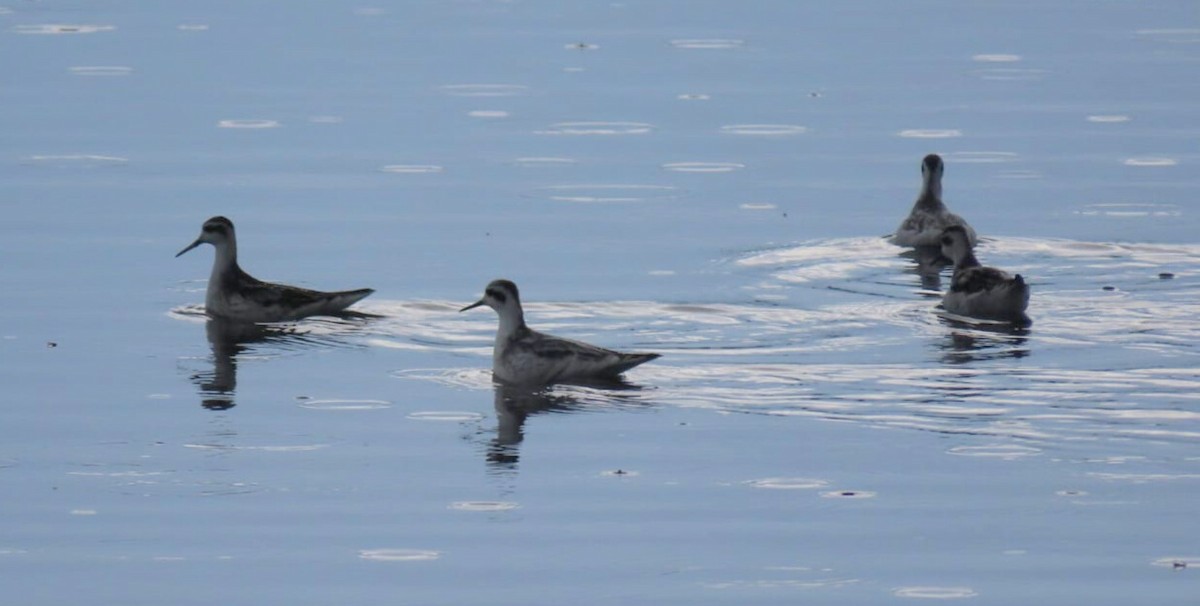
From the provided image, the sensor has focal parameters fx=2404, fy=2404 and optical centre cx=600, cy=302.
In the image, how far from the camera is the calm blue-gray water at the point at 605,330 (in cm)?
1279

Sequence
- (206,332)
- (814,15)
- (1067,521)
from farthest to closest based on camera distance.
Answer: (814,15)
(206,332)
(1067,521)

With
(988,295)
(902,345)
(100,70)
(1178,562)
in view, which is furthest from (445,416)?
(100,70)

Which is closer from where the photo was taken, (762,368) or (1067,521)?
(1067,521)

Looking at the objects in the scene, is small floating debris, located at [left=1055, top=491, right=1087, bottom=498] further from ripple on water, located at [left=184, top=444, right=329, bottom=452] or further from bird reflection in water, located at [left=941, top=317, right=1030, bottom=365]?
ripple on water, located at [left=184, top=444, right=329, bottom=452]

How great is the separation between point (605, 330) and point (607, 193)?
7313 mm

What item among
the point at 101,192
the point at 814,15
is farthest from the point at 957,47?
the point at 101,192

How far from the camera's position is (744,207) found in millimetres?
25719

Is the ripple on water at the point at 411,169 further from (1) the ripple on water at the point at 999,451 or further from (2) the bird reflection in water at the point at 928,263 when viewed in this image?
(1) the ripple on water at the point at 999,451

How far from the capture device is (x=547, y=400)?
17125mm

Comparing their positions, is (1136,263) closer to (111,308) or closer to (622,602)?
(111,308)

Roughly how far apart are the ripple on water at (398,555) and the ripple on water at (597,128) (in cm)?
1842

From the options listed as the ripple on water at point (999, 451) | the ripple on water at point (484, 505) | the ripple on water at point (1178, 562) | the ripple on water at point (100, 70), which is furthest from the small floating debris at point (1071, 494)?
the ripple on water at point (100, 70)

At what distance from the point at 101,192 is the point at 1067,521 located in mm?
15412

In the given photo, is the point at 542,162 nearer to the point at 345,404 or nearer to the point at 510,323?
the point at 510,323
